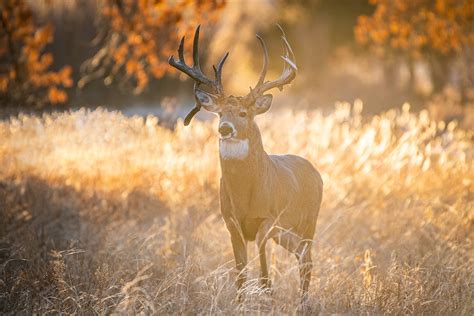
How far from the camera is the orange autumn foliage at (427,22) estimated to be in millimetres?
20047

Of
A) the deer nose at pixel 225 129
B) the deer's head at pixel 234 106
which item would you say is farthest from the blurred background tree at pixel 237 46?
the deer nose at pixel 225 129

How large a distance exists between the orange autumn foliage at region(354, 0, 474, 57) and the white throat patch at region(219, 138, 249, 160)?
50.4 feet

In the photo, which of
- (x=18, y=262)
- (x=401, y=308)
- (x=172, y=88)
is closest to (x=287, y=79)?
(x=401, y=308)

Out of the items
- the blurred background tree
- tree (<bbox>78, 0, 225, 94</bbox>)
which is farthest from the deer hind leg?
tree (<bbox>78, 0, 225, 94</bbox>)

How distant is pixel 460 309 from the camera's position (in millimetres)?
5410

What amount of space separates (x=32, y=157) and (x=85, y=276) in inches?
164

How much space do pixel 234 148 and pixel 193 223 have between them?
2.90 meters

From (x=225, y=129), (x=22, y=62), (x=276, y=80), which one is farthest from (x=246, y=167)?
(x=22, y=62)

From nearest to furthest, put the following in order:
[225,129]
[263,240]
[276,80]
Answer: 1. [225,129]
2. [263,240]
3. [276,80]

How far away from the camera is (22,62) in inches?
613

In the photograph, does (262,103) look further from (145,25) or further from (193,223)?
(145,25)

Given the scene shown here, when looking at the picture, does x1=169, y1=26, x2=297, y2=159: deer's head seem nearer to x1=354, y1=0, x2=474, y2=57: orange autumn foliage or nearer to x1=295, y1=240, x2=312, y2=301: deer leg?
x1=295, y1=240, x2=312, y2=301: deer leg

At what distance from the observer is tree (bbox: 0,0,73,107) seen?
46.6ft

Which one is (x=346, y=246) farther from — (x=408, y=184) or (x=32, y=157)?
(x=32, y=157)
